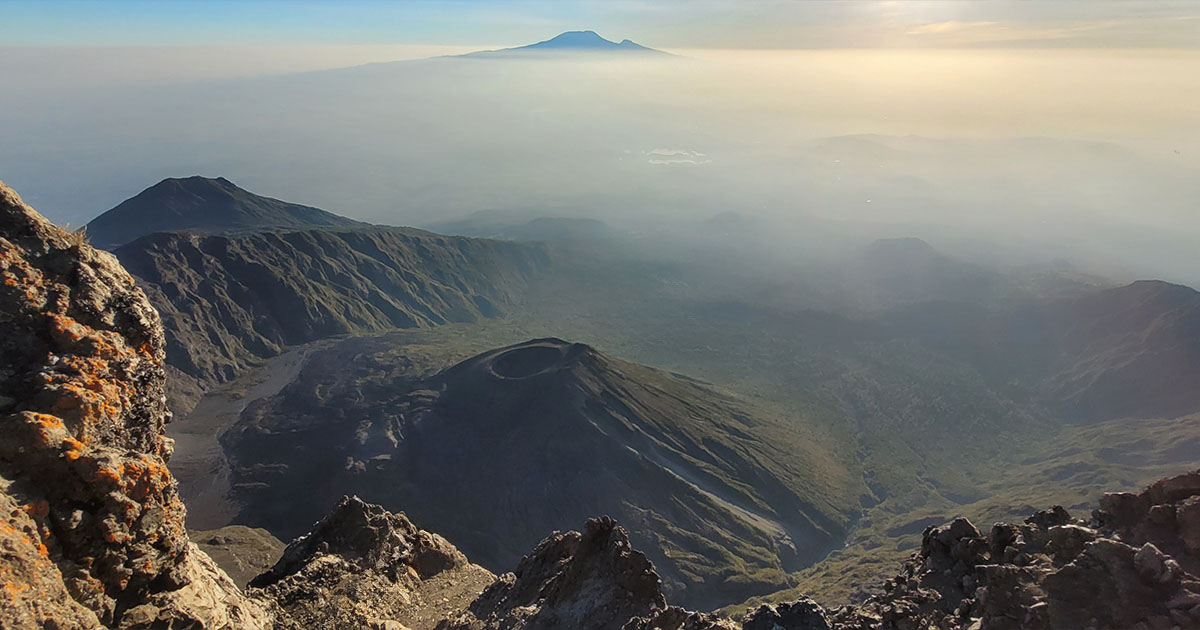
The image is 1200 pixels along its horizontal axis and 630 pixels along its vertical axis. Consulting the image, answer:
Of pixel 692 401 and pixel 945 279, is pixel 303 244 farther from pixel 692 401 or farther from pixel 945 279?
pixel 945 279

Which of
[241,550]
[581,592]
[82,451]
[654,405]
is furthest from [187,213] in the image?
[82,451]

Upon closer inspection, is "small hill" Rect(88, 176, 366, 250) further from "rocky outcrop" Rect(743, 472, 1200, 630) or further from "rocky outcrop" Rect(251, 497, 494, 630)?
"rocky outcrop" Rect(743, 472, 1200, 630)

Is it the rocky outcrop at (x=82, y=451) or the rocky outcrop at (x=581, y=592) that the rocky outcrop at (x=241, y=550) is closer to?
the rocky outcrop at (x=581, y=592)

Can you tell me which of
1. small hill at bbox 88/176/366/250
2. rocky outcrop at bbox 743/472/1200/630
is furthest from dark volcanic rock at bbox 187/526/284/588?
small hill at bbox 88/176/366/250

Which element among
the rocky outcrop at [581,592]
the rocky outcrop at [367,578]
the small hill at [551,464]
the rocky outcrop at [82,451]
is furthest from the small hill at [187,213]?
the rocky outcrop at [82,451]

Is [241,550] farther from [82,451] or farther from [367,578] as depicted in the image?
[82,451]
